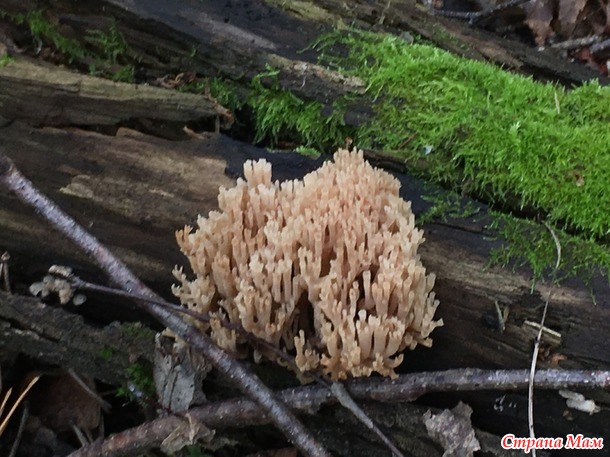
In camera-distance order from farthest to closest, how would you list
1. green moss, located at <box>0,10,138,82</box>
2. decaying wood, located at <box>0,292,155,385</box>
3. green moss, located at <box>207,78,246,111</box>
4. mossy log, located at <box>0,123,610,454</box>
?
green moss, located at <box>0,10,138,82</box>
green moss, located at <box>207,78,246,111</box>
decaying wood, located at <box>0,292,155,385</box>
mossy log, located at <box>0,123,610,454</box>

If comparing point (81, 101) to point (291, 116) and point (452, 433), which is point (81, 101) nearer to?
point (291, 116)

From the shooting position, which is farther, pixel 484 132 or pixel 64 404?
pixel 64 404

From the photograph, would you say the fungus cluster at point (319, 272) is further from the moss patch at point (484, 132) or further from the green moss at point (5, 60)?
the green moss at point (5, 60)

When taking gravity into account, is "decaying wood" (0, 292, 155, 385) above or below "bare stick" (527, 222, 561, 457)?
below

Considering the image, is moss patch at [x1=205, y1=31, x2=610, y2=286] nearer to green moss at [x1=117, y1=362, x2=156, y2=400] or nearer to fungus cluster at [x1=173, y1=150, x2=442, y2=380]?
fungus cluster at [x1=173, y1=150, x2=442, y2=380]

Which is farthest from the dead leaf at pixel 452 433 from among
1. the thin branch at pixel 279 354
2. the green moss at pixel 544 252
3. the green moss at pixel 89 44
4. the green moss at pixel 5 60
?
the green moss at pixel 5 60

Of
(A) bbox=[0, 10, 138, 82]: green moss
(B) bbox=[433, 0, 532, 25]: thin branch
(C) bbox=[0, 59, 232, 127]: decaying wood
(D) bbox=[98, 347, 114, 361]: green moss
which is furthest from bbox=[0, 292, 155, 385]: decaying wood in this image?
(B) bbox=[433, 0, 532, 25]: thin branch

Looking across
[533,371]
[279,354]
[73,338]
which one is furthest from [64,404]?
[533,371]
